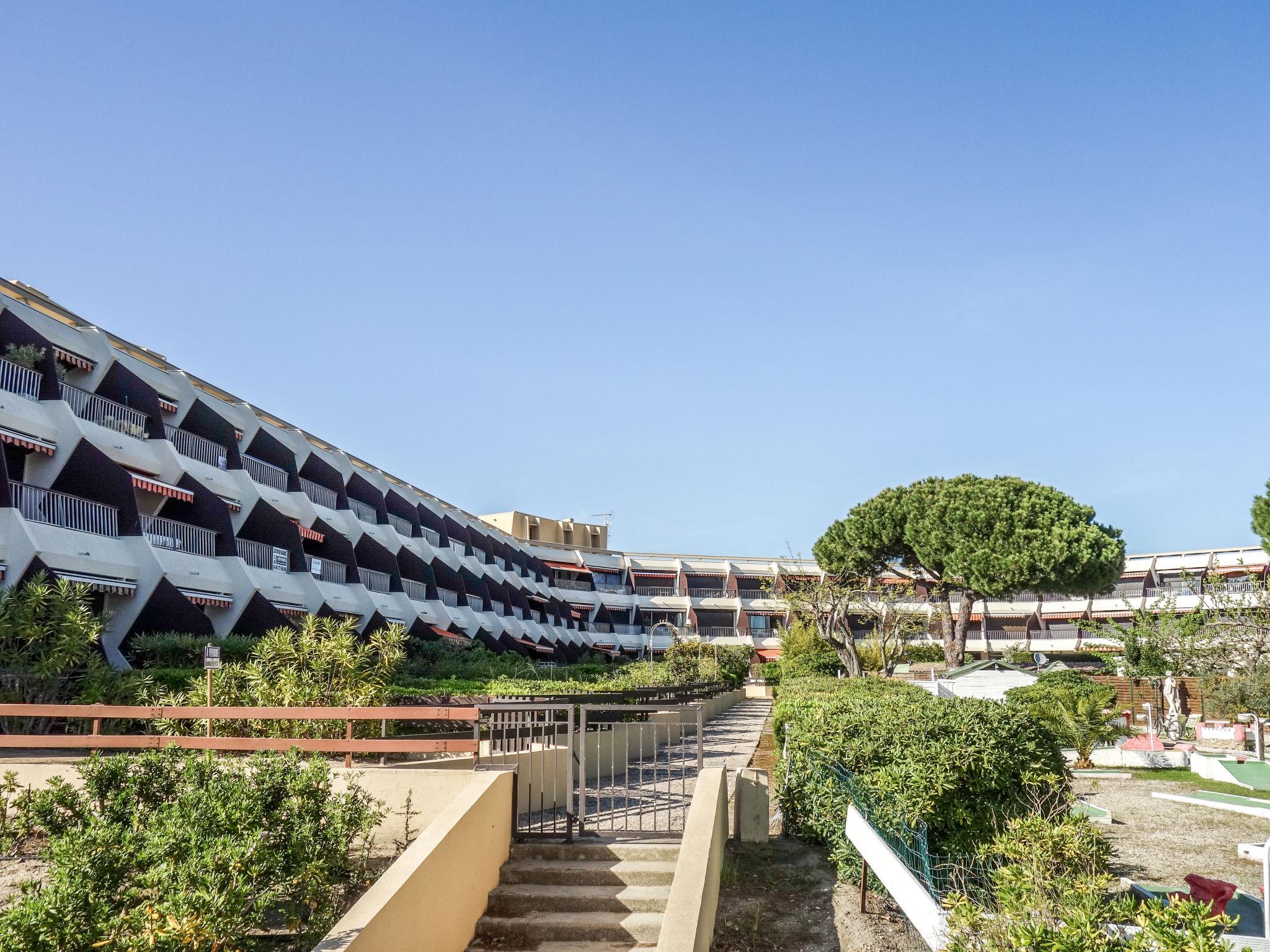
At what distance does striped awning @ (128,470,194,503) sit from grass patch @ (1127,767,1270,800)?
76.3ft

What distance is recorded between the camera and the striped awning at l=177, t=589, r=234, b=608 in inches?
1001

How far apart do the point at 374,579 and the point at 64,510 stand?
1733 cm

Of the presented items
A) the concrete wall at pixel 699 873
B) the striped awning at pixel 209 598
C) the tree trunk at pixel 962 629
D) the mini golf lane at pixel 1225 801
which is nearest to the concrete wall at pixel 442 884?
the concrete wall at pixel 699 873

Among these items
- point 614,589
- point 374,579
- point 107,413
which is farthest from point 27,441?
point 614,589

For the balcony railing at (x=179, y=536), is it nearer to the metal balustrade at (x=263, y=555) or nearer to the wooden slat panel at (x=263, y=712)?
the metal balustrade at (x=263, y=555)

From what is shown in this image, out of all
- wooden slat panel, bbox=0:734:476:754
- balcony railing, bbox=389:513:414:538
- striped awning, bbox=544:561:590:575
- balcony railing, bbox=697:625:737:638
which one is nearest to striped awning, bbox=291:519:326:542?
balcony railing, bbox=389:513:414:538

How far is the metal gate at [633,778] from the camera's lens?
9.51 m

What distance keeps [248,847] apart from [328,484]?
3400 centimetres

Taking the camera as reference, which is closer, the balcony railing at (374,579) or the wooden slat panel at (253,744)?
the wooden slat panel at (253,744)

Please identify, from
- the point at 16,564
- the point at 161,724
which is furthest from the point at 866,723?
the point at 16,564

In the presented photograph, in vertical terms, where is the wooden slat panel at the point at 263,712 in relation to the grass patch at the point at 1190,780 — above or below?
above

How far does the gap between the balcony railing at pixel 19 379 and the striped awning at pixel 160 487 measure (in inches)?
112

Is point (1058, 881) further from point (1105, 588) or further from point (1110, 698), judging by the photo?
point (1105, 588)

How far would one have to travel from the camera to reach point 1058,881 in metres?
5.51
